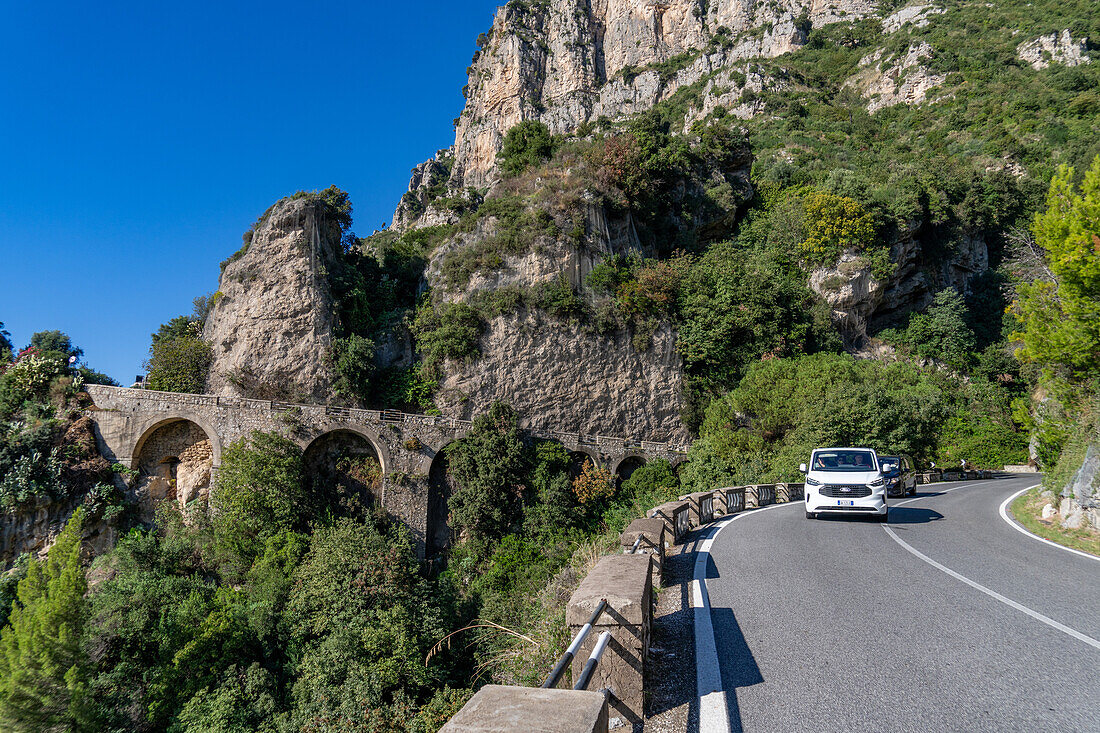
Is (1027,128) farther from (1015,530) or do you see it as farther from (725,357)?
(1015,530)

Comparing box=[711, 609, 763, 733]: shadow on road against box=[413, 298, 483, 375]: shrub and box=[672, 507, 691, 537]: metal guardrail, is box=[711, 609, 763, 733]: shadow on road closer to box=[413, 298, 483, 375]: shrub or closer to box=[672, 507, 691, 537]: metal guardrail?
box=[672, 507, 691, 537]: metal guardrail

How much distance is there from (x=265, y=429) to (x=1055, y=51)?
79.7 metres

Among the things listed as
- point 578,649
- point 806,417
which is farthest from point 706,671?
point 806,417

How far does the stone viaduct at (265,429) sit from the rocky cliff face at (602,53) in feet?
161

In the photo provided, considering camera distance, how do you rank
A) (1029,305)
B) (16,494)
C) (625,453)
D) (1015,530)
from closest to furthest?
(1015,530)
(1029,305)
(16,494)
(625,453)

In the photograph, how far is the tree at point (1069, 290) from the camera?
10.9m

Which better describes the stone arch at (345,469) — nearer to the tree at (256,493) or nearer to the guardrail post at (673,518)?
the tree at (256,493)

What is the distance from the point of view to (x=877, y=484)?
11164 millimetres

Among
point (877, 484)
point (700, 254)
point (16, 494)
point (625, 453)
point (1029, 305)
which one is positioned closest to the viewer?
point (877, 484)

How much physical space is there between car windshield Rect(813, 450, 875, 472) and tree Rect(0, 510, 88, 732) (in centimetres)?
2102

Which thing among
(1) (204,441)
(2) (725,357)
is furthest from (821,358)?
(1) (204,441)

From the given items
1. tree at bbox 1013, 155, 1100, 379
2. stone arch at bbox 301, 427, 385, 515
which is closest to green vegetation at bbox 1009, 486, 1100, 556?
tree at bbox 1013, 155, 1100, 379

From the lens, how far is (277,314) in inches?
1030

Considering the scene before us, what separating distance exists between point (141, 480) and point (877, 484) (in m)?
28.4
